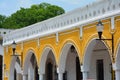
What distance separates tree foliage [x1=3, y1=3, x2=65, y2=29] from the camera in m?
48.2

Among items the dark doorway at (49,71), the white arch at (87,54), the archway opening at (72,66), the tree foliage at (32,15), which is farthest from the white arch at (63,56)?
the tree foliage at (32,15)

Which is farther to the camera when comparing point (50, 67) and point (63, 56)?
point (50, 67)

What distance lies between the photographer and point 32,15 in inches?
1903

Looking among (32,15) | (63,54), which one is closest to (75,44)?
(63,54)

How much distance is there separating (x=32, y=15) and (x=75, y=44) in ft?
102

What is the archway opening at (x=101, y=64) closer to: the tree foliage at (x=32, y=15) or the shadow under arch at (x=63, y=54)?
the shadow under arch at (x=63, y=54)

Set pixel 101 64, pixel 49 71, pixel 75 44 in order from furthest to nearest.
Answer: pixel 49 71 < pixel 101 64 < pixel 75 44

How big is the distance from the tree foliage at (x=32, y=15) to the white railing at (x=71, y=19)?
23993 millimetres

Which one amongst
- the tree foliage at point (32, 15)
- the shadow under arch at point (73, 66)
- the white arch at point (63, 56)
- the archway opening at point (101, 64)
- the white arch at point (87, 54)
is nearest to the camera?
the white arch at point (87, 54)

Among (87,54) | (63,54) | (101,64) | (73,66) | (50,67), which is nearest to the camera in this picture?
(87,54)

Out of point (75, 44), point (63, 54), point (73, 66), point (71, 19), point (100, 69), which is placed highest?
point (71, 19)

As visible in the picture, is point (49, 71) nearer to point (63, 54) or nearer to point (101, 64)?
point (101, 64)

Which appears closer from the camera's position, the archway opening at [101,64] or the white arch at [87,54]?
the white arch at [87,54]

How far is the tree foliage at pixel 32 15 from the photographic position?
158 feet
